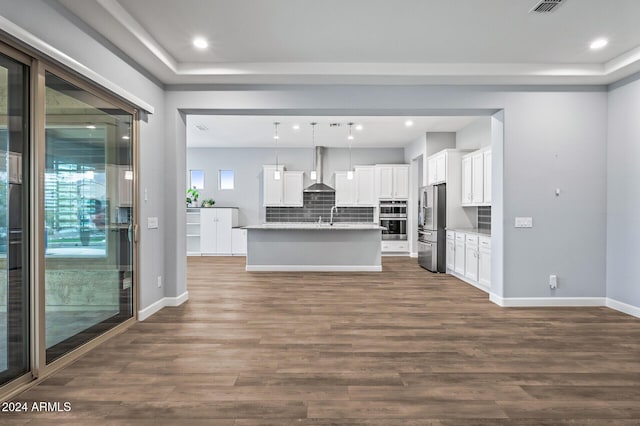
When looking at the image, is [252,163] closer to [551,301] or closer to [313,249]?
[313,249]

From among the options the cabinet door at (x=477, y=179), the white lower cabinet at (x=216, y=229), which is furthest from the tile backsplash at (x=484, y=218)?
the white lower cabinet at (x=216, y=229)

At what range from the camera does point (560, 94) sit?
4.31 m

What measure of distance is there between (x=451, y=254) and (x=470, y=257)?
0.81 m

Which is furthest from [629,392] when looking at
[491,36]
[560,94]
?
[560,94]

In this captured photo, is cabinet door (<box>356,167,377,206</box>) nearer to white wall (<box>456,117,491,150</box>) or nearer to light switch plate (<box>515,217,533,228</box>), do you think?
white wall (<box>456,117,491,150</box>)

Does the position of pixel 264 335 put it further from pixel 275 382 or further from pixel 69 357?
pixel 69 357

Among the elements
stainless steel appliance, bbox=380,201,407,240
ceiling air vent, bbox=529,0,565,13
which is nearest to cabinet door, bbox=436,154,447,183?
stainless steel appliance, bbox=380,201,407,240

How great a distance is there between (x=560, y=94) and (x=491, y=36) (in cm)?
164

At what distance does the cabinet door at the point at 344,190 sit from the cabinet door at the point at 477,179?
366 cm

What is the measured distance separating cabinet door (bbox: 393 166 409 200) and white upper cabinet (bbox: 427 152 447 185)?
144 centimetres

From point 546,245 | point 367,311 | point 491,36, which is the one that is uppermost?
point 491,36

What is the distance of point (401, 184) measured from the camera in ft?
29.5

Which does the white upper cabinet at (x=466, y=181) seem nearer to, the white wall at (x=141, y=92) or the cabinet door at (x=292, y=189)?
the cabinet door at (x=292, y=189)

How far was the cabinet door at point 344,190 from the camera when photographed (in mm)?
9164
